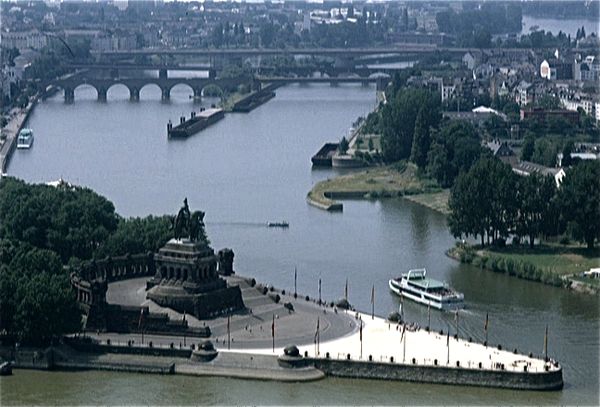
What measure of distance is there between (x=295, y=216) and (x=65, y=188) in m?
11.5

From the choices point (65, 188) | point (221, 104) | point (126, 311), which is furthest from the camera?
point (221, 104)

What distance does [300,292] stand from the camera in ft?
190

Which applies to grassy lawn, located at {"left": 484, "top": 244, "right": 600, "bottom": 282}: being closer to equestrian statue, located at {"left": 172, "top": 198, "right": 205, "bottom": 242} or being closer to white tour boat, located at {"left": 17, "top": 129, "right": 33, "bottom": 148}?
→ equestrian statue, located at {"left": 172, "top": 198, "right": 205, "bottom": 242}

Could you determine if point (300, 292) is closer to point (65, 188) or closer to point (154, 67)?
point (65, 188)

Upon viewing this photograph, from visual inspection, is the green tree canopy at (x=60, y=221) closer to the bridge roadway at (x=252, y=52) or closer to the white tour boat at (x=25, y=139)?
the white tour boat at (x=25, y=139)

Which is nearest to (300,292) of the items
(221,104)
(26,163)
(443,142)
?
(443,142)

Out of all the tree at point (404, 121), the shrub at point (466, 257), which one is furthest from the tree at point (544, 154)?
the shrub at point (466, 257)

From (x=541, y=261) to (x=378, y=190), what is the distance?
18.9 m

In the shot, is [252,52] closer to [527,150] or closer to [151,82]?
[151,82]

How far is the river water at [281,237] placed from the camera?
4706 cm

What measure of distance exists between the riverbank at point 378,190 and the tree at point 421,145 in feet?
1.76

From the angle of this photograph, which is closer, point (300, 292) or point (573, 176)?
point (300, 292)

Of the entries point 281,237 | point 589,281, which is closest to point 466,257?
point 589,281

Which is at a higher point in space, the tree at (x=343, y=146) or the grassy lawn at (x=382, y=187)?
the grassy lawn at (x=382, y=187)
